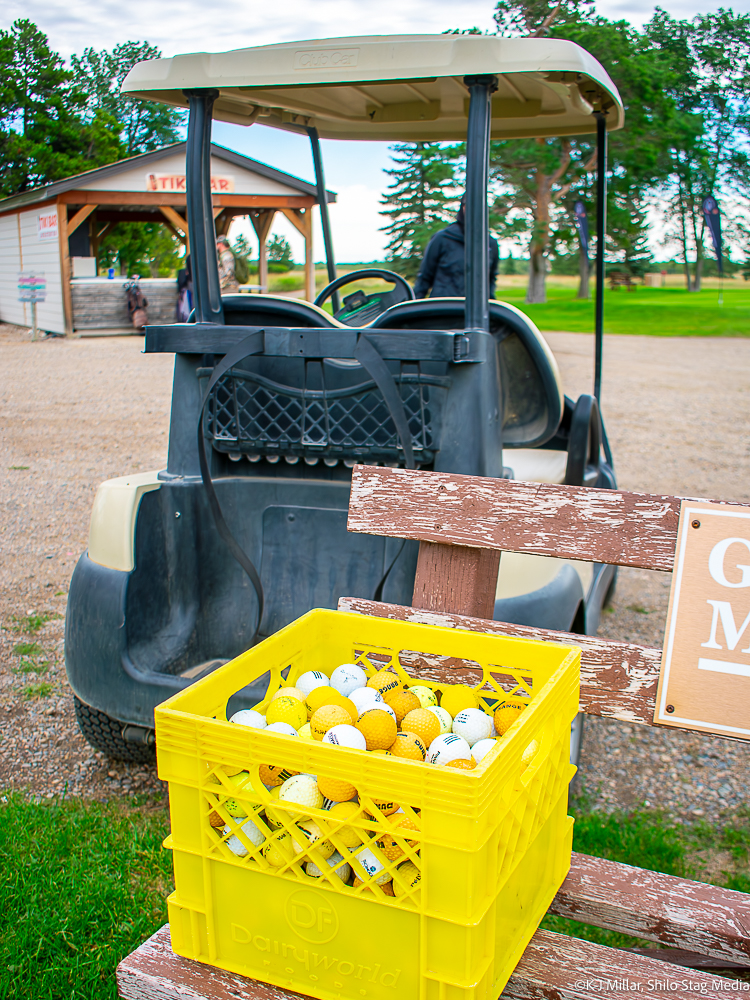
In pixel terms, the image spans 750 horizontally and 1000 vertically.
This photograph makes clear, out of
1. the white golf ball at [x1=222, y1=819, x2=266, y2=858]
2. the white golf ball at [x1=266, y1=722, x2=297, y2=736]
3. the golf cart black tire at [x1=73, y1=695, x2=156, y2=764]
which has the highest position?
the white golf ball at [x1=266, y1=722, x2=297, y2=736]

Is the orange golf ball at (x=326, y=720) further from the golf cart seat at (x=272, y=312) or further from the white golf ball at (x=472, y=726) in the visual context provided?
the golf cart seat at (x=272, y=312)

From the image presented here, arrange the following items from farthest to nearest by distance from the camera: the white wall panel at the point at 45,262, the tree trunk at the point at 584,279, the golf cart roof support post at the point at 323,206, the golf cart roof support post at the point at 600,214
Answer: the tree trunk at the point at 584,279 → the white wall panel at the point at 45,262 → the golf cart roof support post at the point at 323,206 → the golf cart roof support post at the point at 600,214

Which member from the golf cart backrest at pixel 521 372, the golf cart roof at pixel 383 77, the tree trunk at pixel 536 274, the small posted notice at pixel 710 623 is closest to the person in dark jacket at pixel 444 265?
the golf cart roof at pixel 383 77

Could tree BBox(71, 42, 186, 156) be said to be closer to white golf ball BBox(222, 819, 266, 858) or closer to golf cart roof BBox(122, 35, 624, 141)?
golf cart roof BBox(122, 35, 624, 141)

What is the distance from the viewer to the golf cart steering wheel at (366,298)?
3748mm

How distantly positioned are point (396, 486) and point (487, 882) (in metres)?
0.97

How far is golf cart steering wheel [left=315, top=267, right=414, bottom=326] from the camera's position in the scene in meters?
3.75

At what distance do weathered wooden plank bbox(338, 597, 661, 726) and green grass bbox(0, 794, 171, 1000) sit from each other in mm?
1061

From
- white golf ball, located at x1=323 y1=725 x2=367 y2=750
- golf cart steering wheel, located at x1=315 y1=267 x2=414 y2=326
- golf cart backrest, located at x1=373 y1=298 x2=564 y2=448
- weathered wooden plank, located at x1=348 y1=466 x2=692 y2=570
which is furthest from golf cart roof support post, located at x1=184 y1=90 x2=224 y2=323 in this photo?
white golf ball, located at x1=323 y1=725 x2=367 y2=750

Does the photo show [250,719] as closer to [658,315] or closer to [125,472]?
[125,472]

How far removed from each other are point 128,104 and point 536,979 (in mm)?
44114

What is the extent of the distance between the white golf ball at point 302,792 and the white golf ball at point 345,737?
0.11 metres

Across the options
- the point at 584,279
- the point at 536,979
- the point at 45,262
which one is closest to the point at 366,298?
the point at 536,979

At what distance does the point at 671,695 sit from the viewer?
5.31 ft
